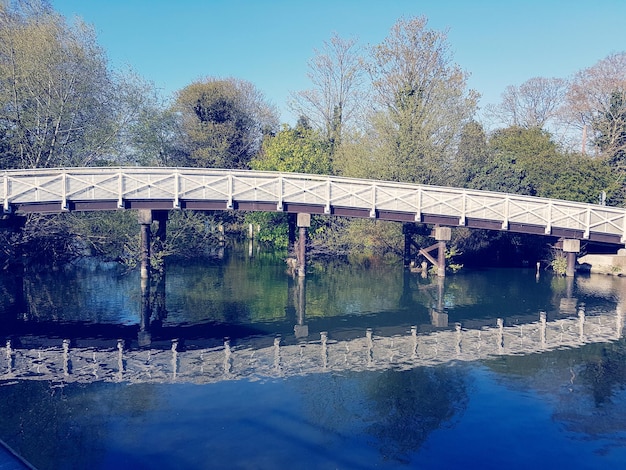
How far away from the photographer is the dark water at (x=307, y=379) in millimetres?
9406

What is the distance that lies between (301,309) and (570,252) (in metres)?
16.1

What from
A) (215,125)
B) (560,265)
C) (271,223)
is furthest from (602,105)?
(215,125)

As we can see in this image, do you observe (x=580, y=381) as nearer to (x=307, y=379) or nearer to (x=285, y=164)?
(x=307, y=379)

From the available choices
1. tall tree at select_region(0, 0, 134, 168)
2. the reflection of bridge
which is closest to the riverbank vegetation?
tall tree at select_region(0, 0, 134, 168)

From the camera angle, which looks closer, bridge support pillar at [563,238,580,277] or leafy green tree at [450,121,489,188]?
bridge support pillar at [563,238,580,277]

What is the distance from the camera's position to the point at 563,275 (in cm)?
2878

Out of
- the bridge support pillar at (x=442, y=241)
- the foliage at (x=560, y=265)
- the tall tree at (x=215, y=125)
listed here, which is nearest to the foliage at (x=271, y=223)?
the tall tree at (x=215, y=125)

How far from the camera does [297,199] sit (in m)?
24.5

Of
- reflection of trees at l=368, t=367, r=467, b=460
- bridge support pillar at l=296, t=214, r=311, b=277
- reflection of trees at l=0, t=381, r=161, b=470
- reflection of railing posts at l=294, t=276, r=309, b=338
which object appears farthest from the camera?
bridge support pillar at l=296, t=214, r=311, b=277

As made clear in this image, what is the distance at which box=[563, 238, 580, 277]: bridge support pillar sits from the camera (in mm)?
26438

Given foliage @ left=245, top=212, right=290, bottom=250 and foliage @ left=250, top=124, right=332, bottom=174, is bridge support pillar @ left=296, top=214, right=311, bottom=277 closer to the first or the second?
foliage @ left=245, top=212, right=290, bottom=250

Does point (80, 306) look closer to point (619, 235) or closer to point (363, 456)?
point (363, 456)

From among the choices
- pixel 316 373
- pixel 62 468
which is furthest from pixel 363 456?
pixel 62 468

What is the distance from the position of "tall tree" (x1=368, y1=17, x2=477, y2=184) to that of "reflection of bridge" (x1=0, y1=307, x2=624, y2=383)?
13765 millimetres
